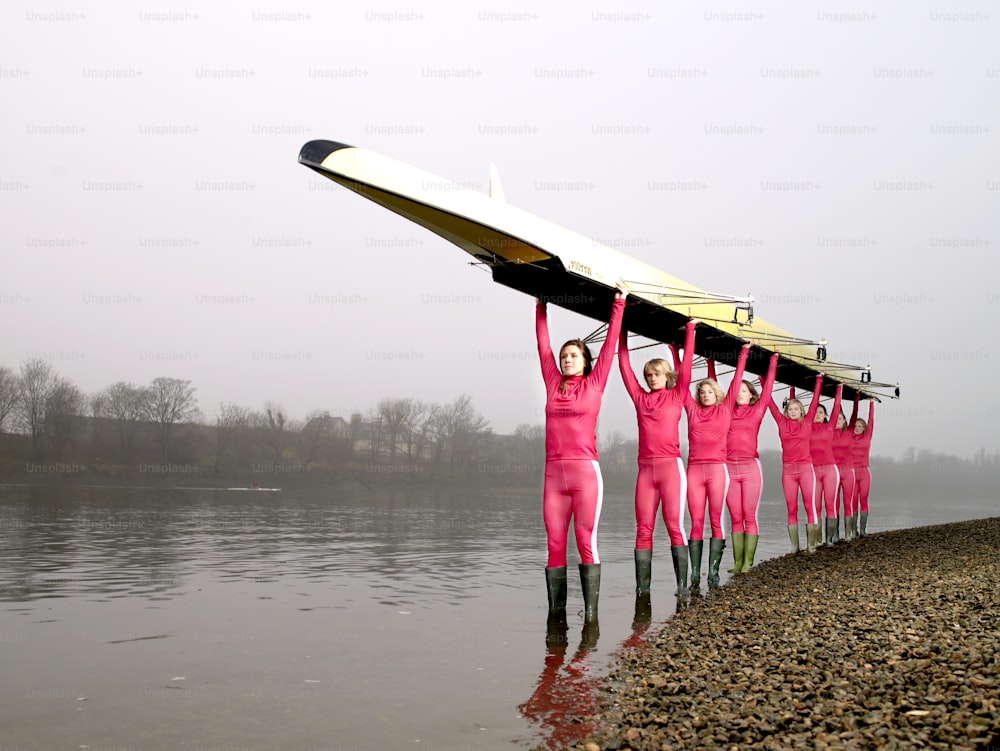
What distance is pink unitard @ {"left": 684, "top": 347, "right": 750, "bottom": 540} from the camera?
9.67 metres

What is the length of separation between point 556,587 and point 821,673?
9.94 ft

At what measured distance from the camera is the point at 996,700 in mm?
3723

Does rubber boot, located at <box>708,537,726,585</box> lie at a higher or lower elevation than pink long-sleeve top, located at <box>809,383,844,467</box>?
lower

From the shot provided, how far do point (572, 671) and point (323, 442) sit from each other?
70.4m

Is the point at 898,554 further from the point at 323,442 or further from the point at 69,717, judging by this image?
the point at 323,442

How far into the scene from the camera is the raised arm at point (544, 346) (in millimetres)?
7480

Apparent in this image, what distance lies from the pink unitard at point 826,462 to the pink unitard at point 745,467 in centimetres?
402

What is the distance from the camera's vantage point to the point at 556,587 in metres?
7.35

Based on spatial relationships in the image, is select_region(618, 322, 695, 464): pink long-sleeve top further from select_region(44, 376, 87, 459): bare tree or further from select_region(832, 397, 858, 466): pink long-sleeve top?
select_region(44, 376, 87, 459): bare tree

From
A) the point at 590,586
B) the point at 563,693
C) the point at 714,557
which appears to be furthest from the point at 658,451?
the point at 563,693

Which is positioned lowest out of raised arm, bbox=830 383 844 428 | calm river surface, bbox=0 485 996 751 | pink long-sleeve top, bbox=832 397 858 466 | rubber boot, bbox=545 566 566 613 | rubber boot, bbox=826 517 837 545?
rubber boot, bbox=826 517 837 545

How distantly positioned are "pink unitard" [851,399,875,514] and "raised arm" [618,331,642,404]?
388 inches

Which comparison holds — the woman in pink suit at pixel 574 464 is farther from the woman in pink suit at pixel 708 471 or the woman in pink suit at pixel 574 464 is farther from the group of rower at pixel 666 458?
the woman in pink suit at pixel 708 471

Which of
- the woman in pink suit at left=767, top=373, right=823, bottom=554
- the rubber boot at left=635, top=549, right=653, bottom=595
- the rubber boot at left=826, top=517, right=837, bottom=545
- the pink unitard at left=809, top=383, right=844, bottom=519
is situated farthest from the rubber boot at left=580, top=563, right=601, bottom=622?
the rubber boot at left=826, top=517, right=837, bottom=545
